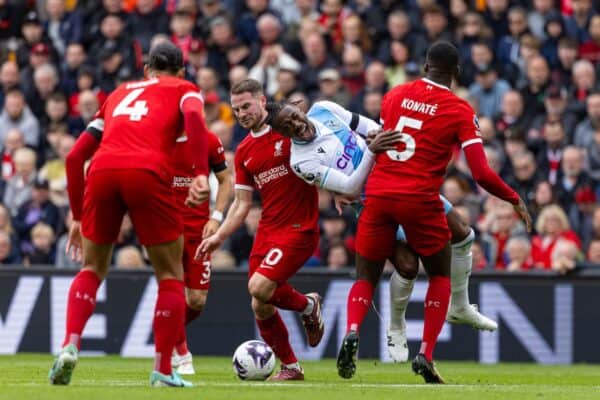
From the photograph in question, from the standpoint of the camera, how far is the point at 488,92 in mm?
20484

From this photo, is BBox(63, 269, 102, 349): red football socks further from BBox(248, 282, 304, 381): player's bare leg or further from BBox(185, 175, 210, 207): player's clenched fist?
BBox(248, 282, 304, 381): player's bare leg

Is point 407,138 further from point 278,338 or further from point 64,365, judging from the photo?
point 64,365

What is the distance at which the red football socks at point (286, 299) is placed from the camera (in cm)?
1318

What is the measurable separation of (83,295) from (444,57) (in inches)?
136

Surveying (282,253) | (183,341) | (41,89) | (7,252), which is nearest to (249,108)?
(282,253)

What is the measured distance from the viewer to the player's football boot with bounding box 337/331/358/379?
1223 centimetres

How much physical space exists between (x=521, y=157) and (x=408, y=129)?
22.5 ft

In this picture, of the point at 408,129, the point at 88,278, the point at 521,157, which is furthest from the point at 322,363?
the point at 88,278

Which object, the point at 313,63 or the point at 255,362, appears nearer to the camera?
the point at 255,362

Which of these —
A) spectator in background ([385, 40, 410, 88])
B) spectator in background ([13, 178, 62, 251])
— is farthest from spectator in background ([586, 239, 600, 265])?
spectator in background ([13, 178, 62, 251])

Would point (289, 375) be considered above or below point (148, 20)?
below

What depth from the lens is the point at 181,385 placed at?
11.2 meters

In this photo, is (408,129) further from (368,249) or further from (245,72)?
(245,72)

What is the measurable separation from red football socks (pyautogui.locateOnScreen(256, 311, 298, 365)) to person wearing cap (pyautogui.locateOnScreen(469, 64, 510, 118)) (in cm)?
780
